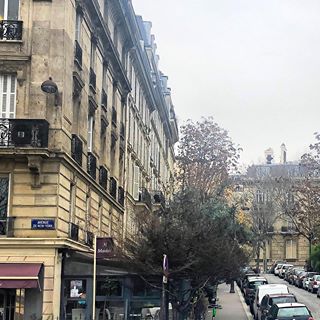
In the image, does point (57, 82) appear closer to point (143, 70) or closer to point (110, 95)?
point (110, 95)

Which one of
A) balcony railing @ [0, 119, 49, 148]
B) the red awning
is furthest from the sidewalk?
balcony railing @ [0, 119, 49, 148]

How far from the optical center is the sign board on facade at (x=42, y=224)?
67.4ft

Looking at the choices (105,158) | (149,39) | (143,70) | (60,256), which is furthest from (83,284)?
(149,39)

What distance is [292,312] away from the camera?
24891 mm

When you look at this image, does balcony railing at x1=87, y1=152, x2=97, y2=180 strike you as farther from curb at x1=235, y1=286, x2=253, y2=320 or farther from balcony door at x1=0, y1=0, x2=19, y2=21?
curb at x1=235, y1=286, x2=253, y2=320

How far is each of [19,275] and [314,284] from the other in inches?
1312

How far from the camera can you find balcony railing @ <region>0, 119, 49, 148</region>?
67.2ft

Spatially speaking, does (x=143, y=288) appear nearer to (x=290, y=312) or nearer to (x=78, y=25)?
(x=290, y=312)

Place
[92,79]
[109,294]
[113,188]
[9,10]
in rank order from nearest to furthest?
[9,10], [109,294], [92,79], [113,188]

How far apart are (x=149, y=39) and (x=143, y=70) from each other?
24.1ft

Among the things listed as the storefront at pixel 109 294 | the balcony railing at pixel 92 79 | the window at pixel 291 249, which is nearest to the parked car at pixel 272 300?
the storefront at pixel 109 294

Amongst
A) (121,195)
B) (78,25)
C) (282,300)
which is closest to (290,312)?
(282,300)

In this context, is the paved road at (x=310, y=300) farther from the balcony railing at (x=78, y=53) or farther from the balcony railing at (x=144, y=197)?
the balcony railing at (x=78, y=53)

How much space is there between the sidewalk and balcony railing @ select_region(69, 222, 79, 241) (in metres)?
13.3
